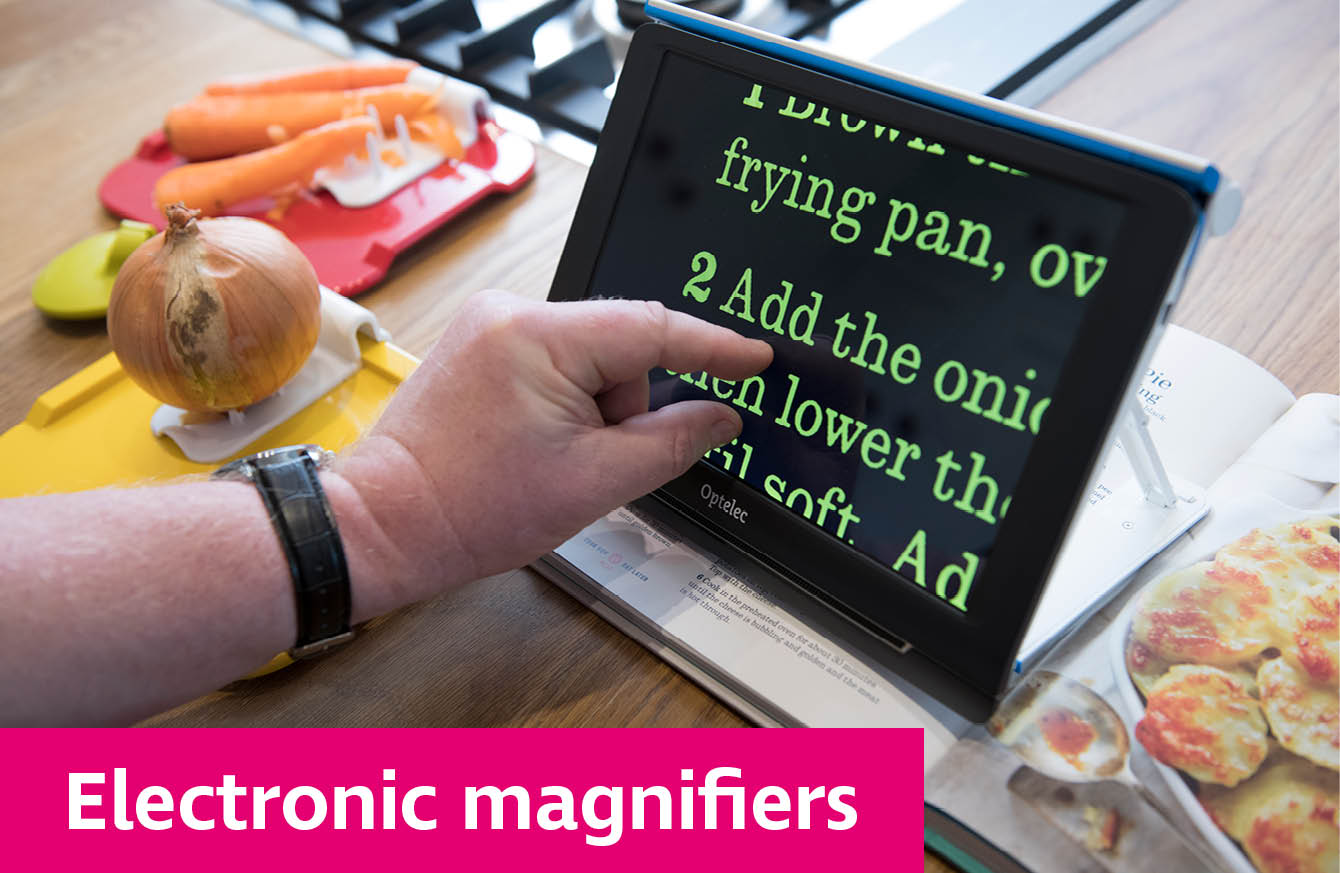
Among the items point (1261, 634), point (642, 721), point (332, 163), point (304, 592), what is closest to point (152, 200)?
point (332, 163)

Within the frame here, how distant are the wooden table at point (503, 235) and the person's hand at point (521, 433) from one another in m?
0.07

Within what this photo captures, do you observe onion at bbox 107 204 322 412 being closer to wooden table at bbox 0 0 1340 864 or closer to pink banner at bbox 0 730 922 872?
wooden table at bbox 0 0 1340 864

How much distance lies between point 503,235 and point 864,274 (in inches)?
21.4

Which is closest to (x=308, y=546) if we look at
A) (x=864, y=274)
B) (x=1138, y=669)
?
(x=864, y=274)

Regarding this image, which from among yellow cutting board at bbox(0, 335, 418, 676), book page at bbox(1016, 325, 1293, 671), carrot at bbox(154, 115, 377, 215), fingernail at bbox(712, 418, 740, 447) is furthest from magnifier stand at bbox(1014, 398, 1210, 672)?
carrot at bbox(154, 115, 377, 215)

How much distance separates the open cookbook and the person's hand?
0.31ft

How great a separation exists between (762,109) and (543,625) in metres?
0.36

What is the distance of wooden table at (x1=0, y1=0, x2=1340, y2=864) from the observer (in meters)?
0.64

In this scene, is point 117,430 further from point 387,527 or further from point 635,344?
point 635,344

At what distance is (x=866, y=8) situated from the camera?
4.16 feet

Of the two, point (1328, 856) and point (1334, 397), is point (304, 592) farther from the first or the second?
point (1334, 397)

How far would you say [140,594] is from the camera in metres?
0.53

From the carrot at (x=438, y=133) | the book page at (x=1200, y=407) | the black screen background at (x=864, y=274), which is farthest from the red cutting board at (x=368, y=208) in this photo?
the book page at (x=1200, y=407)

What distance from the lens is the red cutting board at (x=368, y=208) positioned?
1.00 metres
